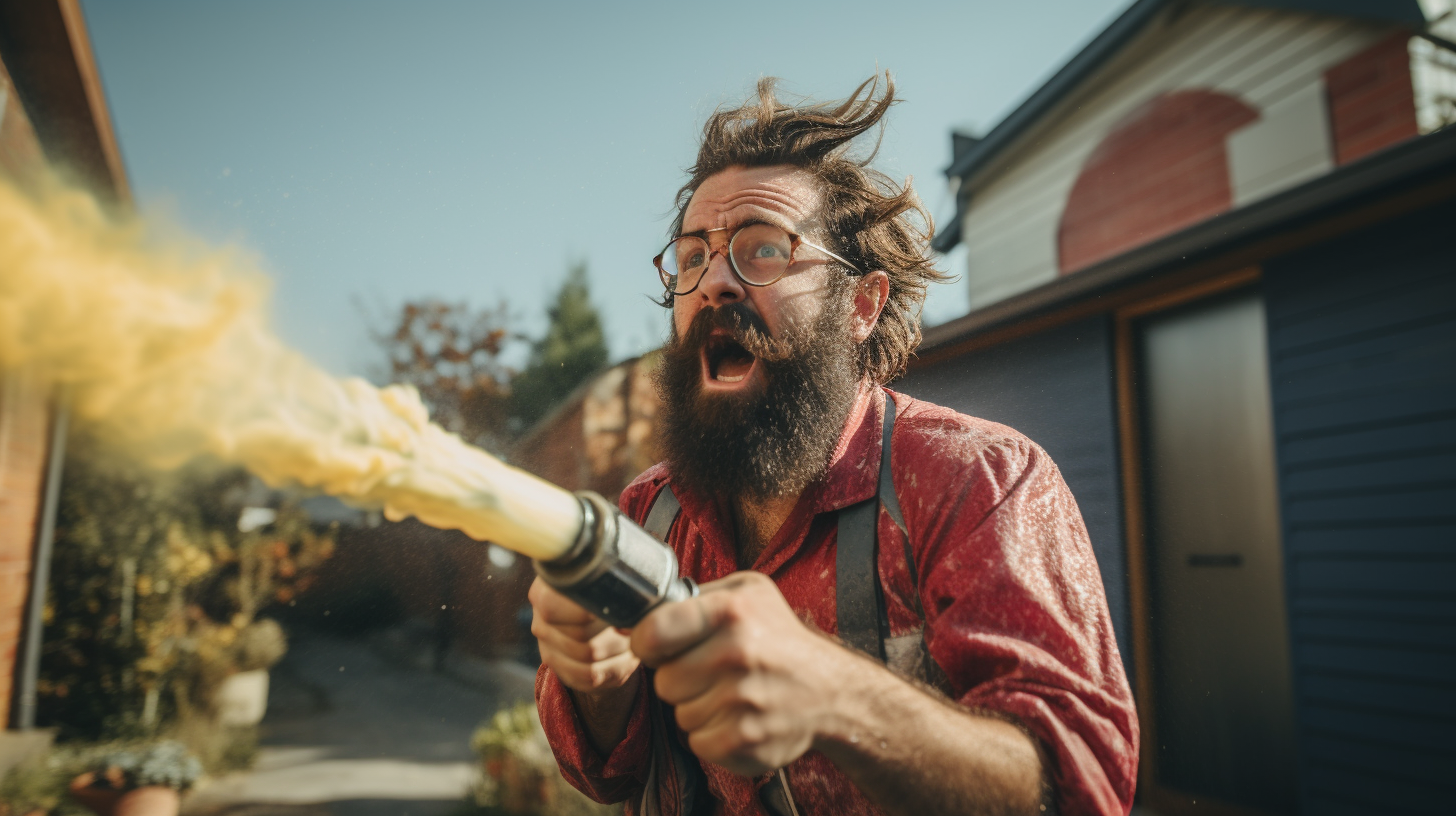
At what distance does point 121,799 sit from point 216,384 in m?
4.39

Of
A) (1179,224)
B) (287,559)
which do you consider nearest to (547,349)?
(287,559)

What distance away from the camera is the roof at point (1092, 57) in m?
5.04

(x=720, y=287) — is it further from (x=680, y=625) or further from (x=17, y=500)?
(x=17, y=500)

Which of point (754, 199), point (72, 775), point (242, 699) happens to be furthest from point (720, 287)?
point (242, 699)

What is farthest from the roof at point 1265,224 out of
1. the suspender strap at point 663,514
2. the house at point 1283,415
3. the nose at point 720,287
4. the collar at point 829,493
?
the suspender strap at point 663,514

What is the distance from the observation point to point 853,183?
7.68ft

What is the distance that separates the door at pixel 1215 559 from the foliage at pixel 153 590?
6569 millimetres

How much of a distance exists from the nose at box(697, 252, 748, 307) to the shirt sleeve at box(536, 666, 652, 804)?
103cm

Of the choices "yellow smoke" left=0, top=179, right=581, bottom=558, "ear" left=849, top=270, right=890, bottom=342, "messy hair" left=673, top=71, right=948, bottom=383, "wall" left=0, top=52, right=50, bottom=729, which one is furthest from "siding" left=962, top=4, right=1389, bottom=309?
"wall" left=0, top=52, right=50, bottom=729

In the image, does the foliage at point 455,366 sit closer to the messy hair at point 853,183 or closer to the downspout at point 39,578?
the downspout at point 39,578

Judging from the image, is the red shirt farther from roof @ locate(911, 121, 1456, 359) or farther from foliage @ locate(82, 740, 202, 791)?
foliage @ locate(82, 740, 202, 791)

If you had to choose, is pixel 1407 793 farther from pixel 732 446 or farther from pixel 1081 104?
pixel 1081 104

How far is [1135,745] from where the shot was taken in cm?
126

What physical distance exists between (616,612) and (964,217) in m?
9.15
